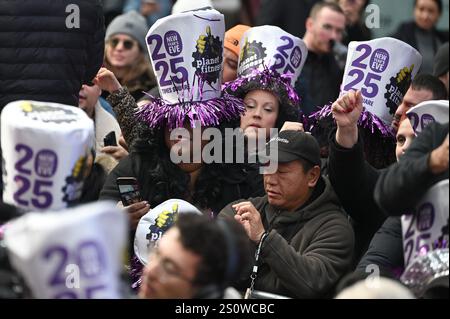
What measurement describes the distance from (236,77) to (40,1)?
1.77m

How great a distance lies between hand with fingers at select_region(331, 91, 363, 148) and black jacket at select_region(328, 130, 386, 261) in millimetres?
51

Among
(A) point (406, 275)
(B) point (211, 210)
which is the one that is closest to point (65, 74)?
(B) point (211, 210)

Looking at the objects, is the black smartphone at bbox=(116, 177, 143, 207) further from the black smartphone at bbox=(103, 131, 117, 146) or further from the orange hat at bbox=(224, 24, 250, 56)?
the orange hat at bbox=(224, 24, 250, 56)

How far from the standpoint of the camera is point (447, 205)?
537 centimetres

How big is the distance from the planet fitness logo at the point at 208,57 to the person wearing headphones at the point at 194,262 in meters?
2.11

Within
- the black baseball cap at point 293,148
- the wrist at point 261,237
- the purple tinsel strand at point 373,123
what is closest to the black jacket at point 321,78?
the purple tinsel strand at point 373,123

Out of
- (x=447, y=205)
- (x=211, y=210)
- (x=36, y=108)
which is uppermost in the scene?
(x=36, y=108)

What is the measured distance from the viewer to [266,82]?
781 cm

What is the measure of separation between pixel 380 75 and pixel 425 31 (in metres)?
3.51

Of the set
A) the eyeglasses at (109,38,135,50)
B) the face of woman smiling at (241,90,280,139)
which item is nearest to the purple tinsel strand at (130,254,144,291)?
the face of woman smiling at (241,90,280,139)

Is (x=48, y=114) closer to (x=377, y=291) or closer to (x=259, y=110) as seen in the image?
(x=377, y=291)

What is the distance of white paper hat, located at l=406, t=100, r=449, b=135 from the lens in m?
5.88

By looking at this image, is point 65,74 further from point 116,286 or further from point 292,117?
point 116,286

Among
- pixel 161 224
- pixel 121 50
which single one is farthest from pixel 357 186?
pixel 121 50
